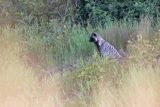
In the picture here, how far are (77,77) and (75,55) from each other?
265cm

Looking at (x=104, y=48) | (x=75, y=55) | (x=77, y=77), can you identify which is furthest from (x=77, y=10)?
(x=77, y=77)

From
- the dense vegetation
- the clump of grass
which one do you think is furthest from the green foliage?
the clump of grass

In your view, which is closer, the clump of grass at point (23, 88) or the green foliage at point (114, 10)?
the clump of grass at point (23, 88)

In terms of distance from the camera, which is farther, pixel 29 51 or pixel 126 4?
pixel 126 4

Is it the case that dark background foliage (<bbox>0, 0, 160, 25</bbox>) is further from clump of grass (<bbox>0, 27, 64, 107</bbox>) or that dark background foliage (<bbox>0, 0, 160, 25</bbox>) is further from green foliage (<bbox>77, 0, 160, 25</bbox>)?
clump of grass (<bbox>0, 27, 64, 107</bbox>)

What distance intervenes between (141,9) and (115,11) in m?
0.64

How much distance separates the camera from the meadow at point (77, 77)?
6.36 meters

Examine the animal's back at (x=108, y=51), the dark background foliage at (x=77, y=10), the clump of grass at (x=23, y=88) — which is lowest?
the dark background foliage at (x=77, y=10)

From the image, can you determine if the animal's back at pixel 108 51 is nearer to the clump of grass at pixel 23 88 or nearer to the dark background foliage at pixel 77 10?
the clump of grass at pixel 23 88

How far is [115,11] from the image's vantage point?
13.2 m

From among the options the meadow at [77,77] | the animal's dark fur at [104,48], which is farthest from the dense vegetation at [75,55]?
the animal's dark fur at [104,48]

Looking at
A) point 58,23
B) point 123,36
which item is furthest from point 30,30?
point 123,36

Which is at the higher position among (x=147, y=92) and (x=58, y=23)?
(x=147, y=92)

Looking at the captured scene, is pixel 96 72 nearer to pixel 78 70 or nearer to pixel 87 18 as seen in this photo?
pixel 78 70
